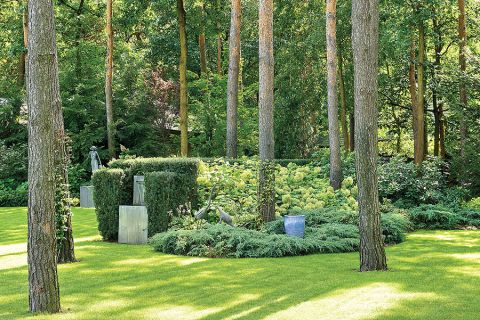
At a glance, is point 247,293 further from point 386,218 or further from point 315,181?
point 315,181

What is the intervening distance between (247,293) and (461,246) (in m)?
6.61

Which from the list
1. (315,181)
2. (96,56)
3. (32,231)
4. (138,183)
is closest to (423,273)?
(32,231)

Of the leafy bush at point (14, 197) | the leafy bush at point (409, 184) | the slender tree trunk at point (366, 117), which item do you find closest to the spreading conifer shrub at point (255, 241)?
the slender tree trunk at point (366, 117)

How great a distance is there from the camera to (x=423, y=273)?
10414 millimetres

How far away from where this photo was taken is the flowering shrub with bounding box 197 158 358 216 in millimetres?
15133

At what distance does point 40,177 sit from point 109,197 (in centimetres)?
726

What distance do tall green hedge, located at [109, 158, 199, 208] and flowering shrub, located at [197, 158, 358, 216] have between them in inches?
11.9

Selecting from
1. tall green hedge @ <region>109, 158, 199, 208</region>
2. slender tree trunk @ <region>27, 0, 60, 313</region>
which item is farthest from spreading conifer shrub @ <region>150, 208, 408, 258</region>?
slender tree trunk @ <region>27, 0, 60, 313</region>

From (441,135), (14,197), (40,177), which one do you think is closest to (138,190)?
(40,177)

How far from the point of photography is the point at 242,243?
1262cm

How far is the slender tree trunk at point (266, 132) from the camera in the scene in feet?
46.9

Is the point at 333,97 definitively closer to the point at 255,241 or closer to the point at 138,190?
the point at 138,190

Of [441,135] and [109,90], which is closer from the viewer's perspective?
[109,90]

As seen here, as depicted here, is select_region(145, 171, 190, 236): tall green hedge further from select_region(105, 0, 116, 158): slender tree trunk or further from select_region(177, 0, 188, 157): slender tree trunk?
select_region(105, 0, 116, 158): slender tree trunk
